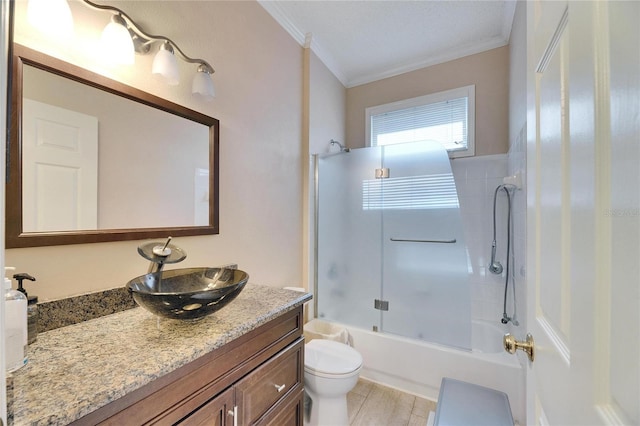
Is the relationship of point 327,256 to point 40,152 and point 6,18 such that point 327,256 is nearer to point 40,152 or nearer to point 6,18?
point 40,152

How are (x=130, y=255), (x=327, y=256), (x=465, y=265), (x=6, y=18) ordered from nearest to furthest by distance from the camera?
(x=6, y=18), (x=130, y=255), (x=465, y=265), (x=327, y=256)

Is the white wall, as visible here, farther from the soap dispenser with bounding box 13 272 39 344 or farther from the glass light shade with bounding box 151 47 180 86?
the soap dispenser with bounding box 13 272 39 344

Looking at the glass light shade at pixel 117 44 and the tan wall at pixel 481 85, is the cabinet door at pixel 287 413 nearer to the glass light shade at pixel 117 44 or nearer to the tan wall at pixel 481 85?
the glass light shade at pixel 117 44

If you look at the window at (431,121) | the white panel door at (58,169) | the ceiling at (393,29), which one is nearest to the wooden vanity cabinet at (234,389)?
the white panel door at (58,169)

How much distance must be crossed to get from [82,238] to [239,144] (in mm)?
951

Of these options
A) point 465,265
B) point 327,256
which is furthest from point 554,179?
point 327,256

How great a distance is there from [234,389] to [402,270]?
1804 mm

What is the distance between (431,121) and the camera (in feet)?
8.88

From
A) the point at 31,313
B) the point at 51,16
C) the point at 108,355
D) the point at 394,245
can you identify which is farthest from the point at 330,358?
the point at 51,16

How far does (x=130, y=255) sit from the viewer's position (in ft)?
3.80

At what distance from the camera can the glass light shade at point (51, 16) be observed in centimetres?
87

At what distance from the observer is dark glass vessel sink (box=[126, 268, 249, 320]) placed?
2.75ft

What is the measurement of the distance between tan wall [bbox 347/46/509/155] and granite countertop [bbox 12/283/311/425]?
2386 millimetres

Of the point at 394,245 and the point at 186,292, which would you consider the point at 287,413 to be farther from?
the point at 394,245
